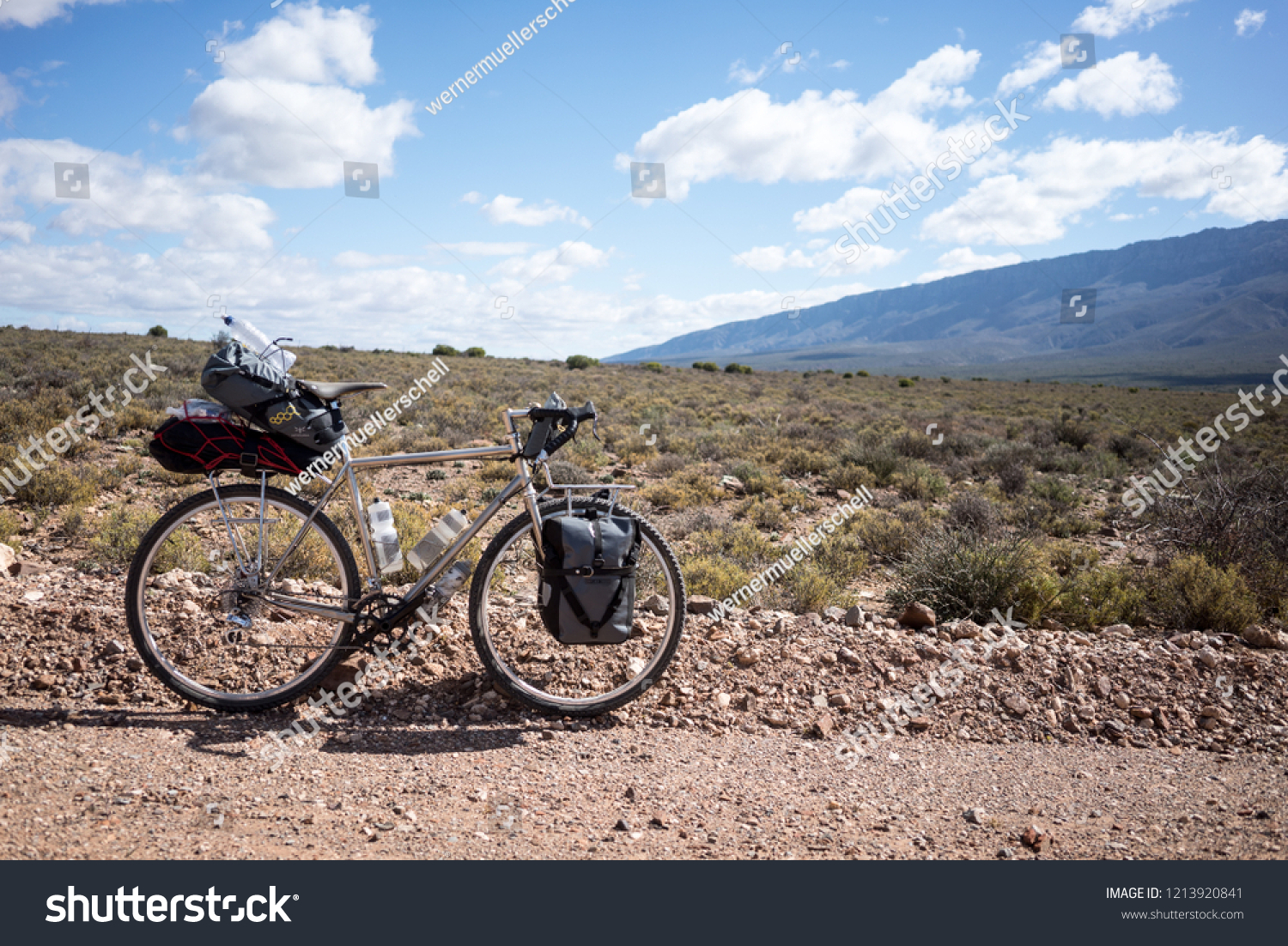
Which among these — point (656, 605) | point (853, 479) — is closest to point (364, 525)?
point (656, 605)

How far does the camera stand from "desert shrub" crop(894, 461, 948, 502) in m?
11.2

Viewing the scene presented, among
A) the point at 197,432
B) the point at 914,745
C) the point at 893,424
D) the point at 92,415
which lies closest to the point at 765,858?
the point at 914,745

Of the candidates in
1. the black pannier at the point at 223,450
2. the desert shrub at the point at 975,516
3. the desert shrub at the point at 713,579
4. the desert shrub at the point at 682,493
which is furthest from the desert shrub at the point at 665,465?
the black pannier at the point at 223,450

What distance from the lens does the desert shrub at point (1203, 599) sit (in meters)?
4.79

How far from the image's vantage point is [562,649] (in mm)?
3918

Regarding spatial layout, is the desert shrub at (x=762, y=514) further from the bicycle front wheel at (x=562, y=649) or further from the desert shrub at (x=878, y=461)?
the bicycle front wheel at (x=562, y=649)

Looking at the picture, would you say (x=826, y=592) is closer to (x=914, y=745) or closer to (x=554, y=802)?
(x=914, y=745)

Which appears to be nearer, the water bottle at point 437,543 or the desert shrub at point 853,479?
the water bottle at point 437,543

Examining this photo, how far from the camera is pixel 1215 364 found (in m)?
129

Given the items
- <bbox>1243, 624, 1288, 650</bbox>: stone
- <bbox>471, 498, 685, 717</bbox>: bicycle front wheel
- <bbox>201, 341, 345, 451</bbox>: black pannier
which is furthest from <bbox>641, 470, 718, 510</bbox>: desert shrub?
<bbox>201, 341, 345, 451</bbox>: black pannier

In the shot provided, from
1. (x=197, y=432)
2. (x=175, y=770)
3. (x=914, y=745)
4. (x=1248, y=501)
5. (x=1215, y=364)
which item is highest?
(x=1215, y=364)

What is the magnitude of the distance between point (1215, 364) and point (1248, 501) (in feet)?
522

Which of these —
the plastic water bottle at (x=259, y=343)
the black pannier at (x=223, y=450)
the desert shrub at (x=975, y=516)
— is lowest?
the desert shrub at (x=975, y=516)

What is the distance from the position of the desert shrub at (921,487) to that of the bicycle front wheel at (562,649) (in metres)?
7.90
